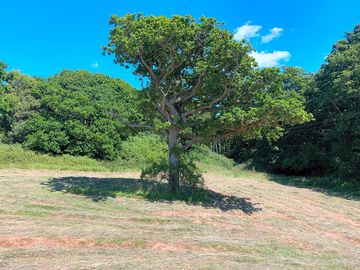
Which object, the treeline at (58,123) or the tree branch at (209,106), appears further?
the treeline at (58,123)

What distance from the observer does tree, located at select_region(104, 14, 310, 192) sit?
9.81 m

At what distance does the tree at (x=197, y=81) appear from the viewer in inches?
386

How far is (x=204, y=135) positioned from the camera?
10.8 m

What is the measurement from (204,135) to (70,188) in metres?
4.85

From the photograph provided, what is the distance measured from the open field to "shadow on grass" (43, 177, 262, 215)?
0.04 m

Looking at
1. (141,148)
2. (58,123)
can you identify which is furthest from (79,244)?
(141,148)

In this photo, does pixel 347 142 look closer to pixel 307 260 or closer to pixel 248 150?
pixel 248 150

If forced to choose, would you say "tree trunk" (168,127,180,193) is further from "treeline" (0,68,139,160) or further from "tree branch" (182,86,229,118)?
"treeline" (0,68,139,160)

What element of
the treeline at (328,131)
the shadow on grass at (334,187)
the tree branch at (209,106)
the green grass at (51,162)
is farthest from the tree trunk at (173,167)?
the treeline at (328,131)

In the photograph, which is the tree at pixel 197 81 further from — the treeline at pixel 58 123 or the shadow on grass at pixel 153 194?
the treeline at pixel 58 123

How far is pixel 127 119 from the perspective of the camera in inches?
774

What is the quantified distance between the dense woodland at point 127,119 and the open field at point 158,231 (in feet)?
24.1

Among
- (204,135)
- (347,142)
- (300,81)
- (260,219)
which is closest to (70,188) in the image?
(204,135)

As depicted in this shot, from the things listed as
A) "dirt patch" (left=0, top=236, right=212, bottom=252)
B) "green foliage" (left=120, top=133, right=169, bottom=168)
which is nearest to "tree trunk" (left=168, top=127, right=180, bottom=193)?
"dirt patch" (left=0, top=236, right=212, bottom=252)
